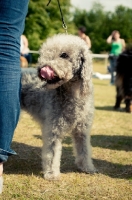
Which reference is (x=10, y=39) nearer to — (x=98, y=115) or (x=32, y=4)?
(x=98, y=115)

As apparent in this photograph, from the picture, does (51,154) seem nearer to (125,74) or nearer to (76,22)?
(125,74)

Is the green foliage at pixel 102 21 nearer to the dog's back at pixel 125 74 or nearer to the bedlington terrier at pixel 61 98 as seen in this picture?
the dog's back at pixel 125 74

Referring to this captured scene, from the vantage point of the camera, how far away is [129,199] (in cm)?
245

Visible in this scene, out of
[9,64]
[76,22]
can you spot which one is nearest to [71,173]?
[9,64]

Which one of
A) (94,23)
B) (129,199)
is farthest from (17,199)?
(94,23)

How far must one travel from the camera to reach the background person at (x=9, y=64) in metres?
2.25

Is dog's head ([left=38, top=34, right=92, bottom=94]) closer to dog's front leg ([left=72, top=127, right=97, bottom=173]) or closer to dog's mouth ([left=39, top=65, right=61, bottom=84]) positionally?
dog's mouth ([left=39, top=65, right=61, bottom=84])

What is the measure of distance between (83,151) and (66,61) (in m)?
1.00

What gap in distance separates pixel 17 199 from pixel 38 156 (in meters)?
1.24

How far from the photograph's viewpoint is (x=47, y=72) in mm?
2617

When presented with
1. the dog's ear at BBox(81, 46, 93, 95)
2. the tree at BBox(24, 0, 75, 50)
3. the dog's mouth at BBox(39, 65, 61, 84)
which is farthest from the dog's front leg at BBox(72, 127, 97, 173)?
the tree at BBox(24, 0, 75, 50)

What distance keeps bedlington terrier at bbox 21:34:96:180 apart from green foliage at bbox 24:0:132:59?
2869cm

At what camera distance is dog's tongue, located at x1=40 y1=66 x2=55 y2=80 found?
8.55ft

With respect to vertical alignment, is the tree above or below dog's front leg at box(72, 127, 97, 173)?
above
